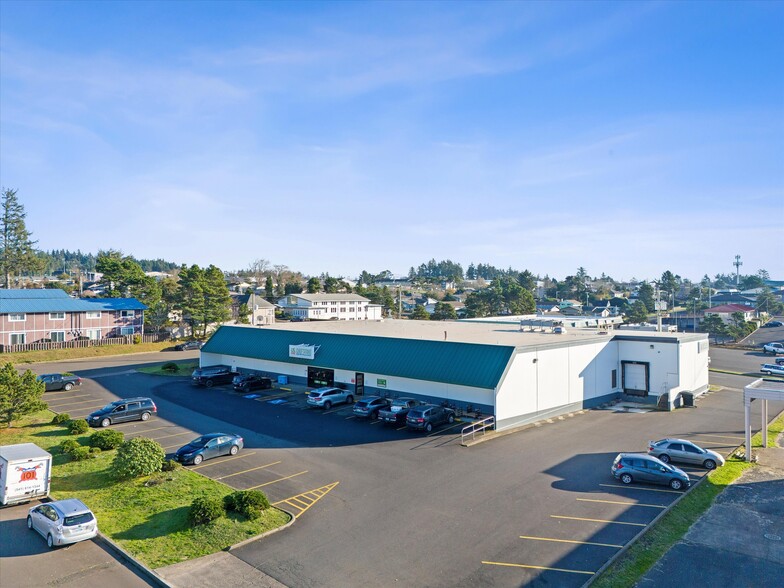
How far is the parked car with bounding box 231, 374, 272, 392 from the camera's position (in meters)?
41.9

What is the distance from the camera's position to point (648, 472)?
2173 cm

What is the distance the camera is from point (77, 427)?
29.3 meters

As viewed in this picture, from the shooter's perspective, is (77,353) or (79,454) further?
(77,353)

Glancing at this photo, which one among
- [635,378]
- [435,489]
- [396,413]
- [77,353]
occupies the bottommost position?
[435,489]

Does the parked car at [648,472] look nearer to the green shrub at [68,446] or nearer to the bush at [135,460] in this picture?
the bush at [135,460]

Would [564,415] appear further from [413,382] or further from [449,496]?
[449,496]

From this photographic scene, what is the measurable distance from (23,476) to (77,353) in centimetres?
5080

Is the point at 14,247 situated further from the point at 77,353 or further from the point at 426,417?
the point at 426,417

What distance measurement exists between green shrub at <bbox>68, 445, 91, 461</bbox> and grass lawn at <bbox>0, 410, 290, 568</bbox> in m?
0.28

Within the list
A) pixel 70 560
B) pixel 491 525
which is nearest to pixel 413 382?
pixel 491 525

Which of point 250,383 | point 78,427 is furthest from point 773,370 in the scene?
point 78,427

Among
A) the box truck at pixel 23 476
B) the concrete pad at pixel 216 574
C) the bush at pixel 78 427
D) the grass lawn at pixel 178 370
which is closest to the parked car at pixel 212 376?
the grass lawn at pixel 178 370

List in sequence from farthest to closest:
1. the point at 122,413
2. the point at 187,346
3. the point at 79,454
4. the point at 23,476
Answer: the point at 187,346 < the point at 122,413 < the point at 79,454 < the point at 23,476

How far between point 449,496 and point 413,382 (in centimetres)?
1547
